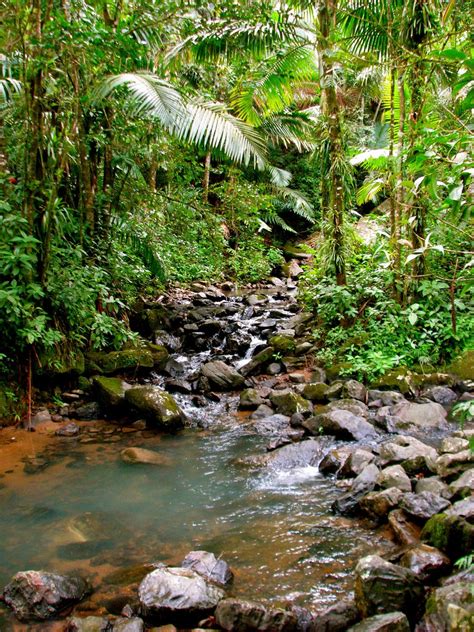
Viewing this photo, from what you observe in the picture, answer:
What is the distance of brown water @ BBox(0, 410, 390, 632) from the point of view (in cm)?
347

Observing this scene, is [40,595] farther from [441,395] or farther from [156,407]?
[441,395]

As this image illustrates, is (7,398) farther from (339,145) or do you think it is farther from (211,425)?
(339,145)

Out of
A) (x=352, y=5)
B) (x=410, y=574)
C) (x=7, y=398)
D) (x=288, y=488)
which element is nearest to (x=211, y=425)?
(x=288, y=488)

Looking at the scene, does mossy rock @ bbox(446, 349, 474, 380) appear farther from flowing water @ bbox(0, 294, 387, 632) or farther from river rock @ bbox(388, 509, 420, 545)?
river rock @ bbox(388, 509, 420, 545)

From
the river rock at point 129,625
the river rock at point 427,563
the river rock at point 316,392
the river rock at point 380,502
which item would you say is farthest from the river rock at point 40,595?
Answer: the river rock at point 316,392

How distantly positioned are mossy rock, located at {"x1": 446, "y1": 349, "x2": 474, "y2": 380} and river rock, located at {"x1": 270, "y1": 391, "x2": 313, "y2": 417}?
7.41 ft

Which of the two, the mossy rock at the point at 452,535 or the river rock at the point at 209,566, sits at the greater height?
the mossy rock at the point at 452,535

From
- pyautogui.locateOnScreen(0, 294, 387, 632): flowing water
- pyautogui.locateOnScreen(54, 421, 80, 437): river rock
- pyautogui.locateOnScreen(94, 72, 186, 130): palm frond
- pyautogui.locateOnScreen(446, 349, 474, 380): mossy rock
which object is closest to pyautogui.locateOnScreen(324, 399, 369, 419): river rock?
pyautogui.locateOnScreen(0, 294, 387, 632): flowing water

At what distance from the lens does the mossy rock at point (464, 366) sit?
7000 mm

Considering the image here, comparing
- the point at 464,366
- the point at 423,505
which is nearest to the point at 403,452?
the point at 423,505

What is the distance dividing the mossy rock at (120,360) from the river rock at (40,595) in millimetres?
4386

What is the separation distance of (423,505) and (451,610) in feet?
4.68

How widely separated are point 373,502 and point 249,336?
6.15 meters

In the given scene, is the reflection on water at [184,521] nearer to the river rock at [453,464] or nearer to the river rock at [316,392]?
the river rock at [453,464]
